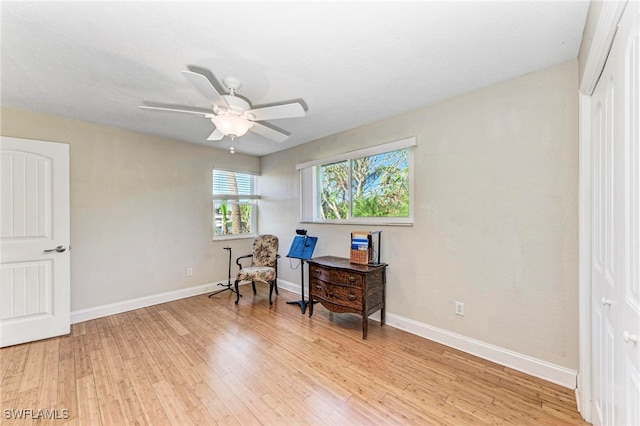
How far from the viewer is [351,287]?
2785mm

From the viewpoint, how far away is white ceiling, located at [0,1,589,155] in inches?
56.0

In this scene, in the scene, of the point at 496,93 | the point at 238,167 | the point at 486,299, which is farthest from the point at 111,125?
the point at 486,299

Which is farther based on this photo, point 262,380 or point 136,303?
point 136,303

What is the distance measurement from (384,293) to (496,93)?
2.22 metres

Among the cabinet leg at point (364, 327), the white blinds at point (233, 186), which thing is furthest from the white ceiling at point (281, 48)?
the cabinet leg at point (364, 327)

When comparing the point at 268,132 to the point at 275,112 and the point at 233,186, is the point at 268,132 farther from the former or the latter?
the point at 233,186

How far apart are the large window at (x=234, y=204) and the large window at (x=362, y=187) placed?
1.31 meters

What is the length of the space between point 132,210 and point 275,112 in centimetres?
278

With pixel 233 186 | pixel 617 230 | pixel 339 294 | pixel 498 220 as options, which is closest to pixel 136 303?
pixel 233 186

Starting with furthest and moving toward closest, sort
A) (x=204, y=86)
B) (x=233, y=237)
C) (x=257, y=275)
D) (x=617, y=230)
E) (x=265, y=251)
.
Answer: (x=233, y=237) → (x=265, y=251) → (x=257, y=275) → (x=204, y=86) → (x=617, y=230)

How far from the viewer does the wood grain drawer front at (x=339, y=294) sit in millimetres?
2741

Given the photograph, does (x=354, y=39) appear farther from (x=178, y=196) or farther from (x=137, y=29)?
(x=178, y=196)

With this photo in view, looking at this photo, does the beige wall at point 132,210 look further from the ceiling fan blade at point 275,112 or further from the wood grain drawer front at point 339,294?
the ceiling fan blade at point 275,112

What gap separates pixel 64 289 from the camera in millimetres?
2816
